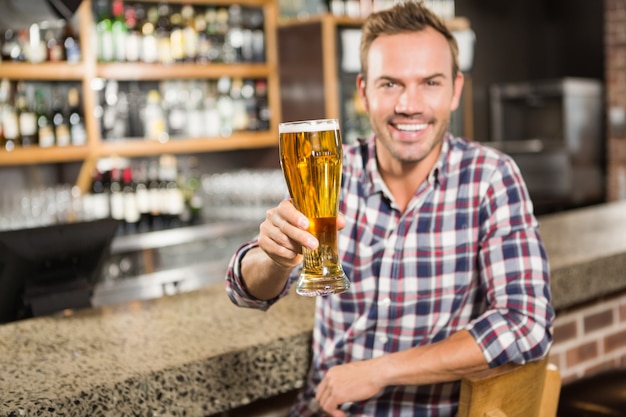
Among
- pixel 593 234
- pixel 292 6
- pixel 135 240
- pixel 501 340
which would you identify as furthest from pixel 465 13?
pixel 501 340

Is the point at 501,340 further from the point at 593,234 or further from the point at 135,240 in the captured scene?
the point at 135,240

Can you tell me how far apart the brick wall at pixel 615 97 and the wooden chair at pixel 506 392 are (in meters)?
5.32

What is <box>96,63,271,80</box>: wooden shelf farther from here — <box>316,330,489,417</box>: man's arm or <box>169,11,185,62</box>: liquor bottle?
<box>316,330,489,417</box>: man's arm

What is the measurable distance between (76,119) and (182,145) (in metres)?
0.59

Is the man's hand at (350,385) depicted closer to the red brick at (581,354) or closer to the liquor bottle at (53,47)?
the red brick at (581,354)

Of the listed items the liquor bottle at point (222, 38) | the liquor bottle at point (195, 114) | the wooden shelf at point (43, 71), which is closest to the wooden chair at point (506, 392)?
the wooden shelf at point (43, 71)

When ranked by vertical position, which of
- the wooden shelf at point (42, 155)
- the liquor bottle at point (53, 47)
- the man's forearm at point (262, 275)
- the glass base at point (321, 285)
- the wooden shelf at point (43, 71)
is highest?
the liquor bottle at point (53, 47)

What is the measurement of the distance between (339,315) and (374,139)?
0.38m

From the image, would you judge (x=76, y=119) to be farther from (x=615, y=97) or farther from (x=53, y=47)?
(x=615, y=97)

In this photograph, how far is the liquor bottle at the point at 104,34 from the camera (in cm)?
426

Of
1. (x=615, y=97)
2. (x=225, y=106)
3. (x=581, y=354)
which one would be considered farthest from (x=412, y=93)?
(x=615, y=97)

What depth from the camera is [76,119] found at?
4.21 m

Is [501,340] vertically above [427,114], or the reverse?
[427,114]

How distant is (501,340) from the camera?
131 cm
